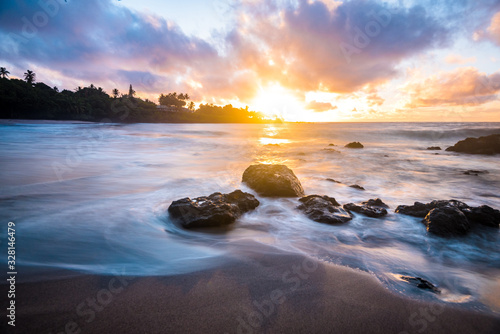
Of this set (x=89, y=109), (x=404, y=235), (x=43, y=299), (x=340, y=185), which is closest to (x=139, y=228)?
(x=43, y=299)

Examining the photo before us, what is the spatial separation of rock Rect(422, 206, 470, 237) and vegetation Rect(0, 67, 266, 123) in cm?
7170

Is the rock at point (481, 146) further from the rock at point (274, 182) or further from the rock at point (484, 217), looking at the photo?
the rock at point (274, 182)

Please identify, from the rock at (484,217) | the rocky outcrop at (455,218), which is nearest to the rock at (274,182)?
the rocky outcrop at (455,218)

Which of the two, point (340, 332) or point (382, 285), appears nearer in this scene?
point (340, 332)

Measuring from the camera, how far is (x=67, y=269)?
236 centimetres

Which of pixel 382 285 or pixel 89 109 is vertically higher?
pixel 89 109

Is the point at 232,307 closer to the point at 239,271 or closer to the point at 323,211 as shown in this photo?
the point at 239,271

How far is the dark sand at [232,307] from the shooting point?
1.68 meters

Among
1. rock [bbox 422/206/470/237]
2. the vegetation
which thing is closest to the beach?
rock [bbox 422/206/470/237]

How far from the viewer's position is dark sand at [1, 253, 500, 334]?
1.68 m

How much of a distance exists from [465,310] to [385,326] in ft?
2.88

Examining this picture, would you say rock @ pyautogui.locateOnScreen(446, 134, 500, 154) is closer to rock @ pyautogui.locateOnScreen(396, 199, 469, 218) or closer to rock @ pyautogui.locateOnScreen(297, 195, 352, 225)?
rock @ pyautogui.locateOnScreen(396, 199, 469, 218)

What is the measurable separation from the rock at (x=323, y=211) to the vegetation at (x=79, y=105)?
69.7m

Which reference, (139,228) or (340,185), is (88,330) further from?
(340,185)
